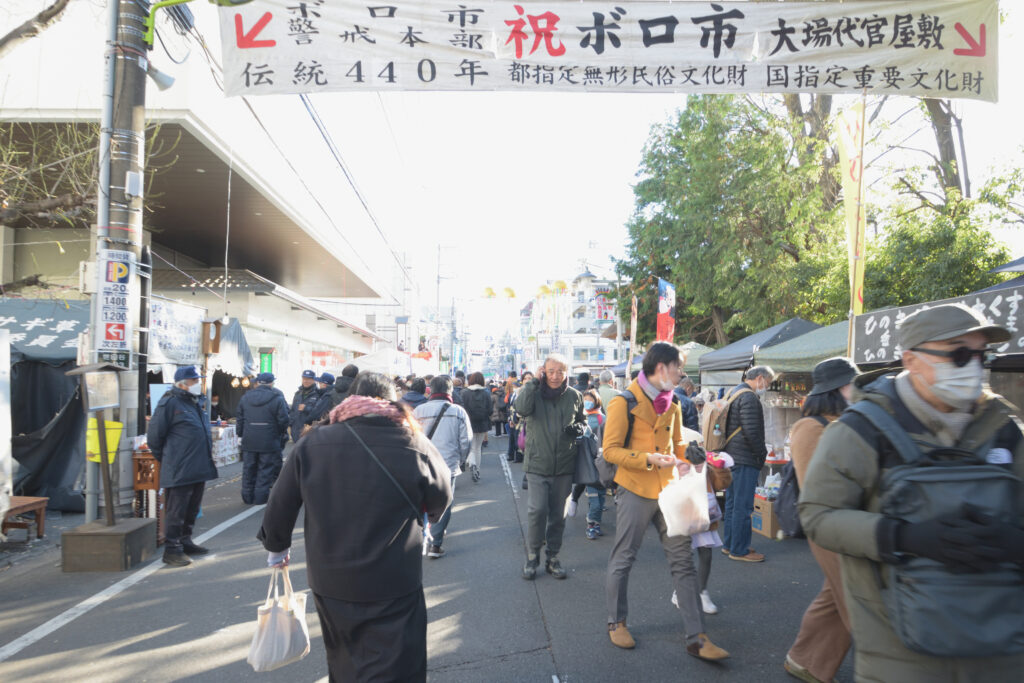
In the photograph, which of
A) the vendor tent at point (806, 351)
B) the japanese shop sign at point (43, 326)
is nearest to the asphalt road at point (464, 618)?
the vendor tent at point (806, 351)

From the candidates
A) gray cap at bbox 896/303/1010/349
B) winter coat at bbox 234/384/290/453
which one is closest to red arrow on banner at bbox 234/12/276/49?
winter coat at bbox 234/384/290/453

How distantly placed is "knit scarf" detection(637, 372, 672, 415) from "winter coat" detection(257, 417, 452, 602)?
187cm

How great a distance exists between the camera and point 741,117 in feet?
60.5

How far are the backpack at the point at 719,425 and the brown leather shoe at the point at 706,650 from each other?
2672mm

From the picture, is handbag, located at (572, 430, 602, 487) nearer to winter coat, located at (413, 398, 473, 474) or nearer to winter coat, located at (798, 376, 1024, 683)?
winter coat, located at (413, 398, 473, 474)

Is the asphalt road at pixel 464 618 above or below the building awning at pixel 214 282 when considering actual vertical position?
below

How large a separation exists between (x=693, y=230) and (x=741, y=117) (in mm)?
3459

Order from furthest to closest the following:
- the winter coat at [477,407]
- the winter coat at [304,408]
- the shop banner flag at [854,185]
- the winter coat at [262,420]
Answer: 1. the winter coat at [477,407]
2. the winter coat at [304,408]
3. the winter coat at [262,420]
4. the shop banner flag at [854,185]

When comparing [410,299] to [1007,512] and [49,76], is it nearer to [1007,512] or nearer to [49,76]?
[49,76]

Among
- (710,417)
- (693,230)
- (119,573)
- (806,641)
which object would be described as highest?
(693,230)

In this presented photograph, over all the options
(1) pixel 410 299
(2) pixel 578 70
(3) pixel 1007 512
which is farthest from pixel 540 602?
(1) pixel 410 299

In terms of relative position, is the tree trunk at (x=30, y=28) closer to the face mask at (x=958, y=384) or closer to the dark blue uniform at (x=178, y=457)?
the dark blue uniform at (x=178, y=457)

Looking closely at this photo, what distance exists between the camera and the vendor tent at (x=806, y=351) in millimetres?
9391

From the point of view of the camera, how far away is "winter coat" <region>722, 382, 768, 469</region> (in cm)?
615
